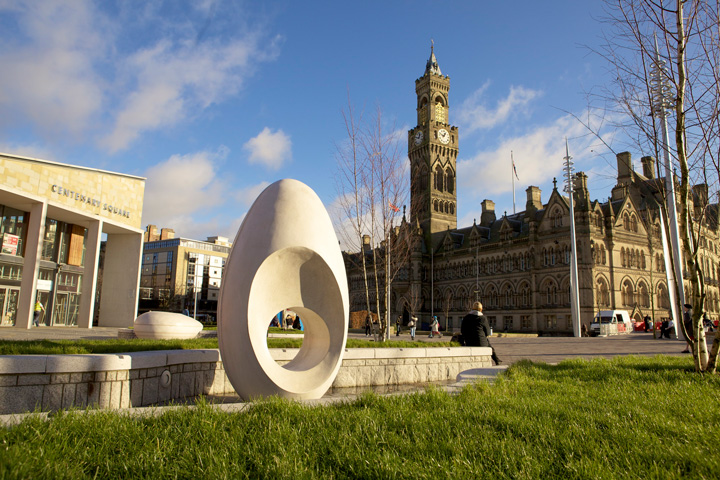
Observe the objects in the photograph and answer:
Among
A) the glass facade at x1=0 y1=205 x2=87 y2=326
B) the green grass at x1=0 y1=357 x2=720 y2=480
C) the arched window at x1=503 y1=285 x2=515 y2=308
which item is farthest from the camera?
the arched window at x1=503 y1=285 x2=515 y2=308

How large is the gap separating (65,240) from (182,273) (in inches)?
2313

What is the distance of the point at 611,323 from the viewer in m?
43.2

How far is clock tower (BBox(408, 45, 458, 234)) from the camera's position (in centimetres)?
8031

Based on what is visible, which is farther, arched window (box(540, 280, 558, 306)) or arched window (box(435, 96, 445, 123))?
arched window (box(435, 96, 445, 123))

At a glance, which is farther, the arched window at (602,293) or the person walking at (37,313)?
the arched window at (602,293)

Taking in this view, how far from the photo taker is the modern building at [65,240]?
27.9 m

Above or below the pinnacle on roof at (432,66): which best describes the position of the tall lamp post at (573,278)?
below

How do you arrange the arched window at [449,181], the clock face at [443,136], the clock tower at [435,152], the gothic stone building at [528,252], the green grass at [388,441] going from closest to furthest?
the green grass at [388,441]
the gothic stone building at [528,252]
the clock tower at [435,152]
the clock face at [443,136]
the arched window at [449,181]

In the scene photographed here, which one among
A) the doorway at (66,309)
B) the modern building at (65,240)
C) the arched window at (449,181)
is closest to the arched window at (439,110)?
the arched window at (449,181)

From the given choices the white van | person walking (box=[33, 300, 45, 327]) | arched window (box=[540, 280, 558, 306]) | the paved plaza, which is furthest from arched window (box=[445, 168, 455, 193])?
person walking (box=[33, 300, 45, 327])

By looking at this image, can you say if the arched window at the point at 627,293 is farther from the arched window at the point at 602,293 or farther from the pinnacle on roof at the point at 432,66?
the pinnacle on roof at the point at 432,66

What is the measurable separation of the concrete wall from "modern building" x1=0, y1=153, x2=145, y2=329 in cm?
2354

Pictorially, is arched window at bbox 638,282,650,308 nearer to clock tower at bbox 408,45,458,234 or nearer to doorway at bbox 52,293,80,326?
clock tower at bbox 408,45,458,234

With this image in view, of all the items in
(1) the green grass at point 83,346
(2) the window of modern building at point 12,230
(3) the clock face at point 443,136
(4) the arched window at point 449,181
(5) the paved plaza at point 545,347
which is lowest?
(5) the paved plaza at point 545,347
